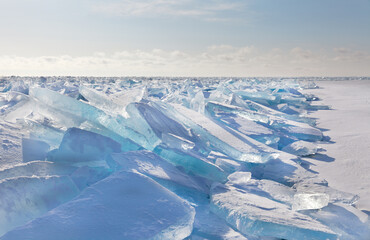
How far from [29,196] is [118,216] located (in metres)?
0.54

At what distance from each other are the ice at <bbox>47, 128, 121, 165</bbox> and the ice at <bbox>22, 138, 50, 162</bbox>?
84 mm

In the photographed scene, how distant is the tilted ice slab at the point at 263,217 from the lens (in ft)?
4.80

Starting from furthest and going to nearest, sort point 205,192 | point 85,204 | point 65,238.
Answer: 1. point 205,192
2. point 85,204
3. point 65,238

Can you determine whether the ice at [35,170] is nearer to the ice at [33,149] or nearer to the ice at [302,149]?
the ice at [33,149]

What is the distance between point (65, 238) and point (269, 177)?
185cm

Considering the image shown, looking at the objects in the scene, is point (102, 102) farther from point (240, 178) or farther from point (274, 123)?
point (274, 123)

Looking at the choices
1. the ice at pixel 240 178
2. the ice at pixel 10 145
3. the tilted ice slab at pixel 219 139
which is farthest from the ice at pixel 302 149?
the ice at pixel 10 145

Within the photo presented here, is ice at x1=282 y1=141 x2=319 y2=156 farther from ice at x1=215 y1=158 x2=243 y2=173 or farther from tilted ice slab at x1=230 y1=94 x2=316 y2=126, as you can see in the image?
tilted ice slab at x1=230 y1=94 x2=316 y2=126

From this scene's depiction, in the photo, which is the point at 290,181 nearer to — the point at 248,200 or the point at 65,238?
the point at 248,200

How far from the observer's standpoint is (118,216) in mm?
1352

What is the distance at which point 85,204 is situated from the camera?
1.38m

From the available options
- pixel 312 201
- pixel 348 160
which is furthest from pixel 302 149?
pixel 312 201

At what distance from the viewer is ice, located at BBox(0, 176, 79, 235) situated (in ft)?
4.75

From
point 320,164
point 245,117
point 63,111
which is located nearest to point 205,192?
point 63,111
